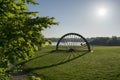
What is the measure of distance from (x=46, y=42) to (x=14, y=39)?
1.00 meters

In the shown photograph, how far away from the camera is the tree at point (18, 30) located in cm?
677

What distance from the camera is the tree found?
6773 mm

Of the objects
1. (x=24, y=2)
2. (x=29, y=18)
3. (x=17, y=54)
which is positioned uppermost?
(x=24, y=2)

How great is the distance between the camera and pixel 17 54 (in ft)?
24.3

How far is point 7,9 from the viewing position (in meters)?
6.87

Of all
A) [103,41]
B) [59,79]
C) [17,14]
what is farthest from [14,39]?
[103,41]

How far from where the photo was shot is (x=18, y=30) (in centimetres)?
676

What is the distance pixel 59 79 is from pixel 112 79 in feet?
17.8

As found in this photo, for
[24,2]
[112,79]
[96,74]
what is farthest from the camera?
[96,74]

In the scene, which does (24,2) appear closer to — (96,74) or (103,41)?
(96,74)

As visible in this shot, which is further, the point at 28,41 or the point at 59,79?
the point at 59,79

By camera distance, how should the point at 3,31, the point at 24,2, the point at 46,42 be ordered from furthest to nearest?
the point at 24,2, the point at 46,42, the point at 3,31

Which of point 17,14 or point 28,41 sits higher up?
point 17,14

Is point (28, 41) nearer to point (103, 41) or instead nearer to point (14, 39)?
point (14, 39)
